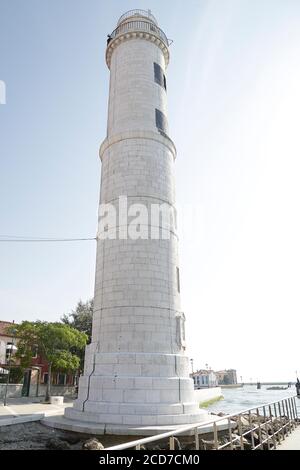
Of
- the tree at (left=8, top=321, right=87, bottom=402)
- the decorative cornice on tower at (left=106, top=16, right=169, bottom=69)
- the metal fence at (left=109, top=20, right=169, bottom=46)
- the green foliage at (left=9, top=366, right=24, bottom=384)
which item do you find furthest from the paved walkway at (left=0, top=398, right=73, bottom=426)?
the metal fence at (left=109, top=20, right=169, bottom=46)

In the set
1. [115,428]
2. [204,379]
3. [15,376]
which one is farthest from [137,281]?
[204,379]

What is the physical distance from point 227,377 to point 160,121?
15364 cm

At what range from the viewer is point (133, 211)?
13.6 metres

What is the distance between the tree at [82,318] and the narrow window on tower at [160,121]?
22344mm

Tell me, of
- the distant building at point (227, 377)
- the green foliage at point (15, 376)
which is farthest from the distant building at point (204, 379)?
the green foliage at point (15, 376)

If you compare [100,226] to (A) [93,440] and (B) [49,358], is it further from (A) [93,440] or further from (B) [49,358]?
(B) [49,358]

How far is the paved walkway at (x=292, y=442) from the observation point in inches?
300

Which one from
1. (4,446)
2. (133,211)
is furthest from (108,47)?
(4,446)

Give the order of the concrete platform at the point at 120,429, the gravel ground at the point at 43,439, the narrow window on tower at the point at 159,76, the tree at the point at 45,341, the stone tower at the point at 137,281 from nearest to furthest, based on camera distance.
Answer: the gravel ground at the point at 43,439
the concrete platform at the point at 120,429
the stone tower at the point at 137,281
the narrow window on tower at the point at 159,76
the tree at the point at 45,341

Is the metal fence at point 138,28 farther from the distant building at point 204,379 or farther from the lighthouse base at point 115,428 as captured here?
the distant building at point 204,379

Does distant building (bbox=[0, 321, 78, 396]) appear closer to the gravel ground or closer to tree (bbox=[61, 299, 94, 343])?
tree (bbox=[61, 299, 94, 343])

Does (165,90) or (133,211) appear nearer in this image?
(133,211)

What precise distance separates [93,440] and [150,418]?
2124mm

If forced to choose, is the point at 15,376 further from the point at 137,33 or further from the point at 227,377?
the point at 227,377
